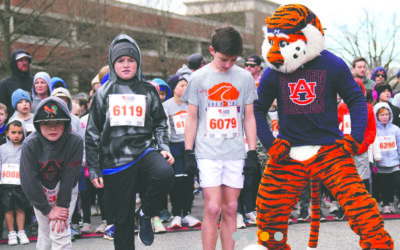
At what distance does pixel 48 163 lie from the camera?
493 cm

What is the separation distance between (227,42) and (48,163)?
6.47 ft

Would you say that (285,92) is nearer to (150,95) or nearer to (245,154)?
(245,154)

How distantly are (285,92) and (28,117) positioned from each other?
4329 millimetres

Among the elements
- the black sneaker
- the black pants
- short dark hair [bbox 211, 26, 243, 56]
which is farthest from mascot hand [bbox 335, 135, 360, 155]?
the black sneaker

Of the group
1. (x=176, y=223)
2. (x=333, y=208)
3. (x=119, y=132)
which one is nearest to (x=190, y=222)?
(x=176, y=223)

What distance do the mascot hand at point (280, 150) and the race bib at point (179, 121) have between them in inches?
125

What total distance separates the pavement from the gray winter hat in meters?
2.23

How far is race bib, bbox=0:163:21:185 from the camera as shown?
6.85 metres

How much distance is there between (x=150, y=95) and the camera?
479 centimetres

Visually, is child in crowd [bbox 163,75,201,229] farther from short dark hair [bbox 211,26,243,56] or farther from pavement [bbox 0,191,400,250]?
short dark hair [bbox 211,26,243,56]

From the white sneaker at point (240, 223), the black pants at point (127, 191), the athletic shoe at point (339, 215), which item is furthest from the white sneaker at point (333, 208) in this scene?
the black pants at point (127, 191)

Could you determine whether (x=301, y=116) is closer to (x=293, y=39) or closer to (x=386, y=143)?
(x=293, y=39)

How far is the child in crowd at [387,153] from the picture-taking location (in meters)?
7.94

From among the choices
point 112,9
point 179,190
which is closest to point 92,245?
point 179,190
